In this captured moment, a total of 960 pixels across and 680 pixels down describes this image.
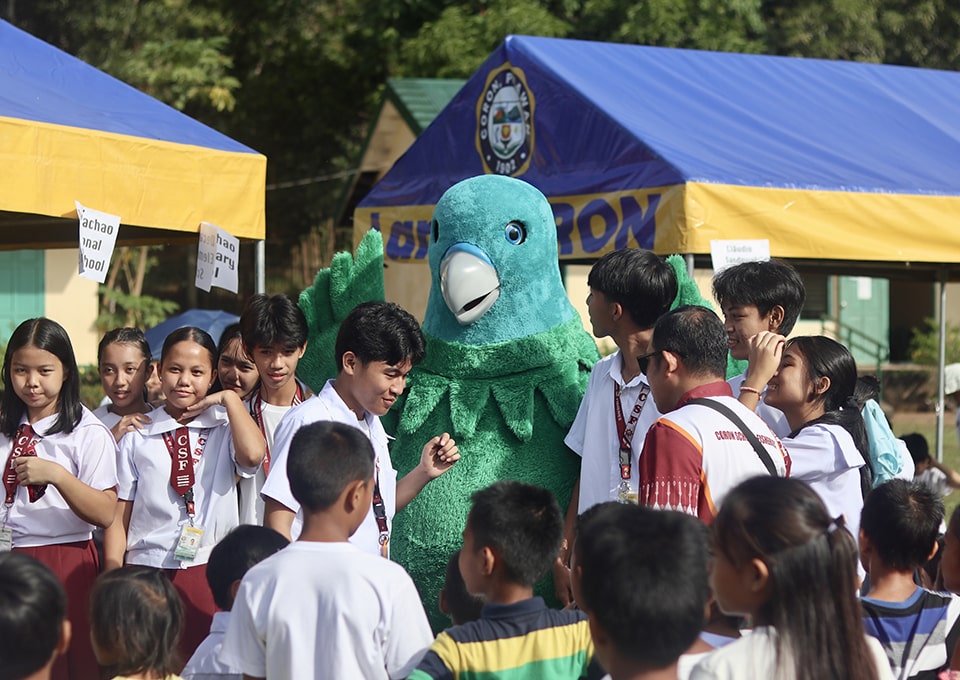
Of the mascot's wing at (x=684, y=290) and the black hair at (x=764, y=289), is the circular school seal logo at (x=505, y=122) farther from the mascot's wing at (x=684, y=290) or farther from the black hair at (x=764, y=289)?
the black hair at (x=764, y=289)

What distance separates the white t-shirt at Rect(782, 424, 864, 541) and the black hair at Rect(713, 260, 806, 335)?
45 centimetres

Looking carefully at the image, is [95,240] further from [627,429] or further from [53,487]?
[627,429]

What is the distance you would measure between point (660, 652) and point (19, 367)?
238 centimetres

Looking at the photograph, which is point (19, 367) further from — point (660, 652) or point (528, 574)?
point (660, 652)

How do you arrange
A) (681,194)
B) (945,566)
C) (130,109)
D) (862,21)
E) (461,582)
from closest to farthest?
(461,582) < (945,566) < (130,109) < (681,194) < (862,21)

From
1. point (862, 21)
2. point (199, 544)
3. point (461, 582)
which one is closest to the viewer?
point (461, 582)

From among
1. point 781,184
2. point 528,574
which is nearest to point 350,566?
point 528,574

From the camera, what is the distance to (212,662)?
2.72 m

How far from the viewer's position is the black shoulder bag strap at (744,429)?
299 centimetres

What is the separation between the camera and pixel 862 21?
18.5 m

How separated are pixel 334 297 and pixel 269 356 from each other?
518 mm

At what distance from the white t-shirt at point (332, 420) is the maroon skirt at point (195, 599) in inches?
20.1

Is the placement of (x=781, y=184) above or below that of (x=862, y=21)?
below

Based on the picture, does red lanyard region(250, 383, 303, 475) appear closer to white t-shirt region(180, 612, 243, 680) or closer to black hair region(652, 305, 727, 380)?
white t-shirt region(180, 612, 243, 680)
